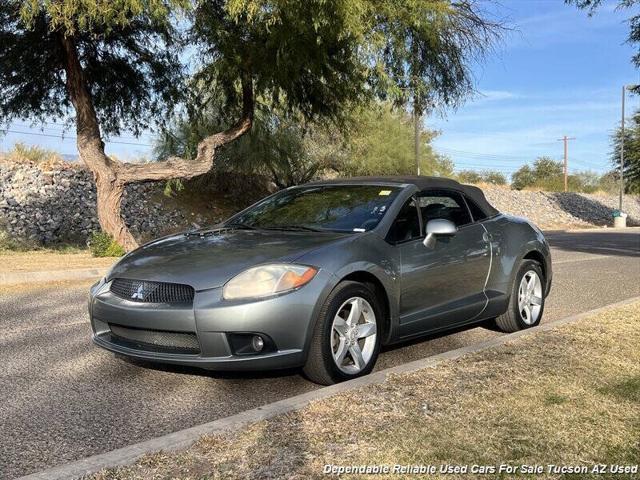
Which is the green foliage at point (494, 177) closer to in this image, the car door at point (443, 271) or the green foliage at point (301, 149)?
the green foliage at point (301, 149)

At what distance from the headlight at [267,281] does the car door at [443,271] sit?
3.35 feet

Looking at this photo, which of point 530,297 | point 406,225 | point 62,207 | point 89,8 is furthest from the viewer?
point 62,207

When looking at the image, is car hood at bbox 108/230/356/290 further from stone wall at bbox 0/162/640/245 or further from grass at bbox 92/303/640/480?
stone wall at bbox 0/162/640/245

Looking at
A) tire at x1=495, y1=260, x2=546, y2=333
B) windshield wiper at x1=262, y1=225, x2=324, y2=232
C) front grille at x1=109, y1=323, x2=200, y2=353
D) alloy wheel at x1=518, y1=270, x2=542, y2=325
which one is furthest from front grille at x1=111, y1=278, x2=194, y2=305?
alloy wheel at x1=518, y1=270, x2=542, y2=325

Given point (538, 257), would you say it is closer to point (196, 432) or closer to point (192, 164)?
point (196, 432)

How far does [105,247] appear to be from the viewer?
48.6 ft

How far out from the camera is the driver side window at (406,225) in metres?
5.37

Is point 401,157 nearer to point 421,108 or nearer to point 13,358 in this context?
point 421,108

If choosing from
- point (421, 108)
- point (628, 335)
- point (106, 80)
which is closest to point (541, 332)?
point (628, 335)

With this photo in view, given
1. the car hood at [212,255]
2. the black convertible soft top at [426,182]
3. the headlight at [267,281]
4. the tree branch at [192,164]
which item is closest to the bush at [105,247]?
the tree branch at [192,164]

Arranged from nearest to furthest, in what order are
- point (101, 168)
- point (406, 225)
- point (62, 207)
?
point (406, 225) → point (101, 168) → point (62, 207)

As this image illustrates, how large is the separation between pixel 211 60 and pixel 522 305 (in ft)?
37.8

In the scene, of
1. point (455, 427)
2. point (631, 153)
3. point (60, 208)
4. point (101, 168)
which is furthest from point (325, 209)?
point (631, 153)

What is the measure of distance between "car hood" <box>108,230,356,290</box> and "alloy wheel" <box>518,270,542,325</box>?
2551mm
